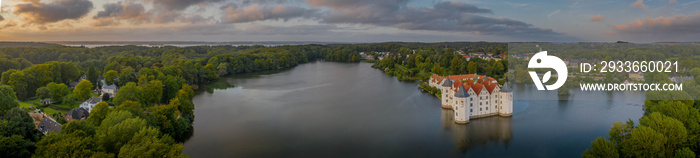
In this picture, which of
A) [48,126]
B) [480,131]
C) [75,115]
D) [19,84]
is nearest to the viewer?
[48,126]

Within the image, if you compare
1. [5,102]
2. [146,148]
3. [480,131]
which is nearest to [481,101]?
[480,131]

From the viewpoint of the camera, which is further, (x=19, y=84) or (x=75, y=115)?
(x=19, y=84)

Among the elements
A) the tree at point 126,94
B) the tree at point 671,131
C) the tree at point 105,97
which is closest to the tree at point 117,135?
the tree at point 126,94

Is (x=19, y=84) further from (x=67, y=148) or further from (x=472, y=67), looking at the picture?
(x=472, y=67)

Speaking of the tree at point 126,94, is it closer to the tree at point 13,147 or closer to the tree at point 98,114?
the tree at point 98,114

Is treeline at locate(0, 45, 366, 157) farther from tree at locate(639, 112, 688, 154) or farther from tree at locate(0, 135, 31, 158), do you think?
tree at locate(639, 112, 688, 154)
